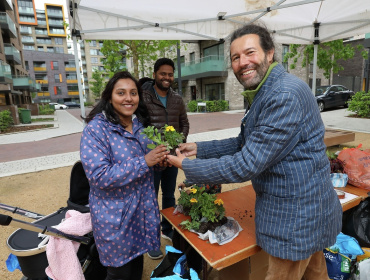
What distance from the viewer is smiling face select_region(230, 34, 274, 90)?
1512 millimetres

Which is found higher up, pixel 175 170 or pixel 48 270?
pixel 175 170

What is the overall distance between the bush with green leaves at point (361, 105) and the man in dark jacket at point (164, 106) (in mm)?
11764

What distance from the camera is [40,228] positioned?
1.79 m

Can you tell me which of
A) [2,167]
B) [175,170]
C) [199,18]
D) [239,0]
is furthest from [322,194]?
[2,167]

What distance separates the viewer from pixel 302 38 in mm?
5496

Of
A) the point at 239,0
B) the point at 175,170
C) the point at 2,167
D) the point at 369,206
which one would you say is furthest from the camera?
the point at 2,167

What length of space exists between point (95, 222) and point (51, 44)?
3142 inches

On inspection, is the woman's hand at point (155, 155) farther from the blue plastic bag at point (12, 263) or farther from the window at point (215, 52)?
the window at point (215, 52)

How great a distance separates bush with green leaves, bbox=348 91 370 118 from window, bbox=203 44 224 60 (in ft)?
39.1

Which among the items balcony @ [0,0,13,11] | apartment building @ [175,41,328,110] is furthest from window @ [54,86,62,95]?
apartment building @ [175,41,328,110]

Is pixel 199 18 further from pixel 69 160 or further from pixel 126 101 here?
pixel 69 160

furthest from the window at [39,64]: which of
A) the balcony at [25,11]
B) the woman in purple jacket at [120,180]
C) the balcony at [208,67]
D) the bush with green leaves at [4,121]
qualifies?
the woman in purple jacket at [120,180]

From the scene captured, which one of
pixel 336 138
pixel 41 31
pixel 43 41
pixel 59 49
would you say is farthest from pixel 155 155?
pixel 41 31

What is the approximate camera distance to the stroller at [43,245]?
6.13 feet
